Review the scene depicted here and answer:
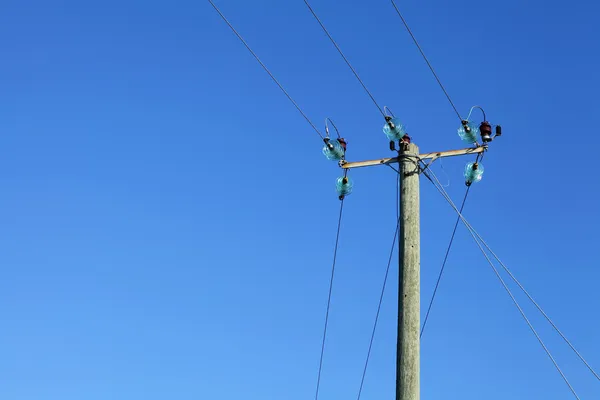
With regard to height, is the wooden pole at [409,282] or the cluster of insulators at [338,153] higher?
the cluster of insulators at [338,153]

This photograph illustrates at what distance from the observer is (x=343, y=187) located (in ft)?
39.0

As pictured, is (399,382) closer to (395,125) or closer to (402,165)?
(402,165)

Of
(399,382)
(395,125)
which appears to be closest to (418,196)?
(395,125)

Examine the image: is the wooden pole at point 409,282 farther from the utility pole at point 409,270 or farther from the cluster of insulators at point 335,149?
the cluster of insulators at point 335,149

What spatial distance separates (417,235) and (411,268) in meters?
0.43

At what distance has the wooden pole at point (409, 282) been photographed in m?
9.48

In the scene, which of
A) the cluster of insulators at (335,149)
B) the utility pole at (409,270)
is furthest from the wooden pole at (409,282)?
the cluster of insulators at (335,149)

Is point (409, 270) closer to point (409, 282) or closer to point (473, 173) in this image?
point (409, 282)

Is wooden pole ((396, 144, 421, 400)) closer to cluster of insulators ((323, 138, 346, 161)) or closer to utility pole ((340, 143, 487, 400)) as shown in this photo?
utility pole ((340, 143, 487, 400))

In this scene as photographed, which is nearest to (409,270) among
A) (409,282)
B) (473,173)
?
(409,282)

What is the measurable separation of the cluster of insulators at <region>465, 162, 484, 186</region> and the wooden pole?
3.38 ft

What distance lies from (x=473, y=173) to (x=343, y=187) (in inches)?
66.7

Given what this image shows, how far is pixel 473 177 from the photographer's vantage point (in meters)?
11.6

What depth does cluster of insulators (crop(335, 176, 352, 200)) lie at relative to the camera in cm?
1185
